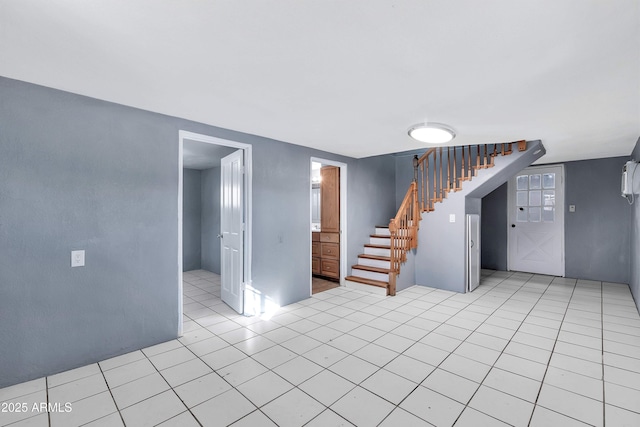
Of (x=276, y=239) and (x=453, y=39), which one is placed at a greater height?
(x=453, y=39)

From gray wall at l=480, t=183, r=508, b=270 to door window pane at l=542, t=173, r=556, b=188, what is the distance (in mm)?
662

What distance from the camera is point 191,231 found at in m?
6.61

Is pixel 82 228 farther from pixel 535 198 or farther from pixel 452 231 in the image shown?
pixel 535 198

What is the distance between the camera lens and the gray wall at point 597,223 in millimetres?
5242

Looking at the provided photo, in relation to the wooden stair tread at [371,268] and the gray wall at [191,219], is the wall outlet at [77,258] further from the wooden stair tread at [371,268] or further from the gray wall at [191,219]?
the gray wall at [191,219]

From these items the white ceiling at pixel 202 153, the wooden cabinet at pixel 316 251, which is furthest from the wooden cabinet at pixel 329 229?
the white ceiling at pixel 202 153

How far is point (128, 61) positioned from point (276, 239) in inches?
102

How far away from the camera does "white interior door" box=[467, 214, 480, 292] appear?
190 inches

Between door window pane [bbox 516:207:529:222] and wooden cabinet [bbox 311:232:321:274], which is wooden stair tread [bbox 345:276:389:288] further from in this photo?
door window pane [bbox 516:207:529:222]

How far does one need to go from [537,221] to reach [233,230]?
6.03 metres

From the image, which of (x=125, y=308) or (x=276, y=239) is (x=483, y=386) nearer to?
(x=276, y=239)

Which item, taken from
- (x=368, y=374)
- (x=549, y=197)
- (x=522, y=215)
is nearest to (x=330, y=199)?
(x=368, y=374)

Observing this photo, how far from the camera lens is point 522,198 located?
6.24 m

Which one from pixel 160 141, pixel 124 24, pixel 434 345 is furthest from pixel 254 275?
pixel 124 24
